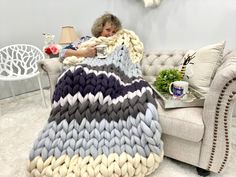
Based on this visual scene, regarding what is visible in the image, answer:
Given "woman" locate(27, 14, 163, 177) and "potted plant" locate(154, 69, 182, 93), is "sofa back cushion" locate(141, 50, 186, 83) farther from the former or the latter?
"woman" locate(27, 14, 163, 177)

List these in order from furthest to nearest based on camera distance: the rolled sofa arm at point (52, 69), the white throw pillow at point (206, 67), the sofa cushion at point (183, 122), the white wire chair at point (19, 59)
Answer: the white wire chair at point (19, 59) → the rolled sofa arm at point (52, 69) → the white throw pillow at point (206, 67) → the sofa cushion at point (183, 122)

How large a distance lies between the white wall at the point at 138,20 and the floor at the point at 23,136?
12.7 inches

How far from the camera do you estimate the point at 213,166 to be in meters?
1.36

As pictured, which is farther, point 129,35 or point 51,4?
point 51,4

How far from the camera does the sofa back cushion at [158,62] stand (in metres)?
1.94

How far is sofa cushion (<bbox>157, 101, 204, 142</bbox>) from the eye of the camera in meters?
1.30

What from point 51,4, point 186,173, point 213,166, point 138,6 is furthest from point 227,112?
point 51,4

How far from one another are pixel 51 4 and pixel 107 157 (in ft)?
7.34

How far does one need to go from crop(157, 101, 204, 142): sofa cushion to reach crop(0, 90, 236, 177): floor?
27 cm

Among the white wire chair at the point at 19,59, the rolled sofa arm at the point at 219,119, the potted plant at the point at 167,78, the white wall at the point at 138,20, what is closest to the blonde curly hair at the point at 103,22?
the white wall at the point at 138,20

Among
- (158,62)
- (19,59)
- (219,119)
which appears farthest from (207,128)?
(19,59)

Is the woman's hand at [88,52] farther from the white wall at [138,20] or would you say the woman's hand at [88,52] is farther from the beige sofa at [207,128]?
the beige sofa at [207,128]

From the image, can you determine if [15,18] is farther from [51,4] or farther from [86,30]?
[86,30]

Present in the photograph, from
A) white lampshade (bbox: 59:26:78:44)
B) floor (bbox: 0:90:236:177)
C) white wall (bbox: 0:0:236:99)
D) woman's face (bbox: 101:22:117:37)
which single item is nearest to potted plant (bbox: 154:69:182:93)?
floor (bbox: 0:90:236:177)
